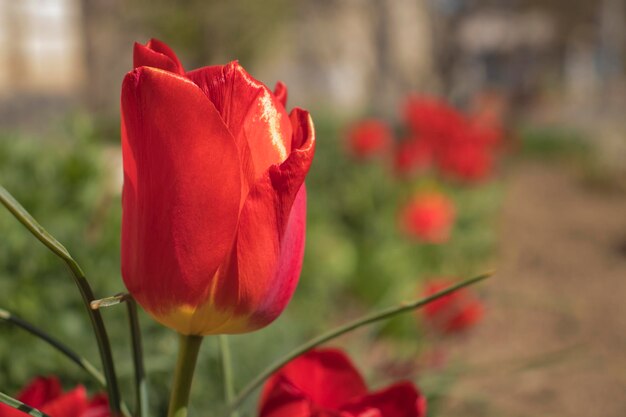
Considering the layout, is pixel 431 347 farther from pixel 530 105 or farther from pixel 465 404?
pixel 530 105

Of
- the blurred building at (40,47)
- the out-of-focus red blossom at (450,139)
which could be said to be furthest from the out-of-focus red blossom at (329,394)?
the blurred building at (40,47)

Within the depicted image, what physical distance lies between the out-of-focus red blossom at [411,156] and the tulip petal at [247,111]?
407 cm

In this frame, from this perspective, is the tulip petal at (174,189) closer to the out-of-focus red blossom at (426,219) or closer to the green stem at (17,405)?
the green stem at (17,405)

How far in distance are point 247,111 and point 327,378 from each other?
0.27 metres

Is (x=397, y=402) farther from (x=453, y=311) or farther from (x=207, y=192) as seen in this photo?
(x=453, y=311)

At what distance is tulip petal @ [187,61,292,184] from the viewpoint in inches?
23.0

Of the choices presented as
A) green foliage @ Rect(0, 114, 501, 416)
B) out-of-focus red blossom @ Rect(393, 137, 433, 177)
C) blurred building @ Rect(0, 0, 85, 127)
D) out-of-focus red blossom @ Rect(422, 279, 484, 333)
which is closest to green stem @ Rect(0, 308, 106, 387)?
green foliage @ Rect(0, 114, 501, 416)

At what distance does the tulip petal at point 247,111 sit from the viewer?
58 centimetres

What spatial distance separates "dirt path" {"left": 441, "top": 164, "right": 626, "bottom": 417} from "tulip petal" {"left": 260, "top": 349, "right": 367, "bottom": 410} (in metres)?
0.17

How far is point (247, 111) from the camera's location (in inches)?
23.1

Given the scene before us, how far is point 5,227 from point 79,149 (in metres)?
0.47

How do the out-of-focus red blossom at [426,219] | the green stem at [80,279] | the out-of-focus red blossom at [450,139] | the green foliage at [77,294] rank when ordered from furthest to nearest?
1. the out-of-focus red blossom at [450,139]
2. the out-of-focus red blossom at [426,219]
3. the green foliage at [77,294]
4. the green stem at [80,279]

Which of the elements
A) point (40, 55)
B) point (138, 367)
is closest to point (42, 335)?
point (138, 367)

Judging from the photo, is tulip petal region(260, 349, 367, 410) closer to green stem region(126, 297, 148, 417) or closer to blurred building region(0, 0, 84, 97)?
green stem region(126, 297, 148, 417)
